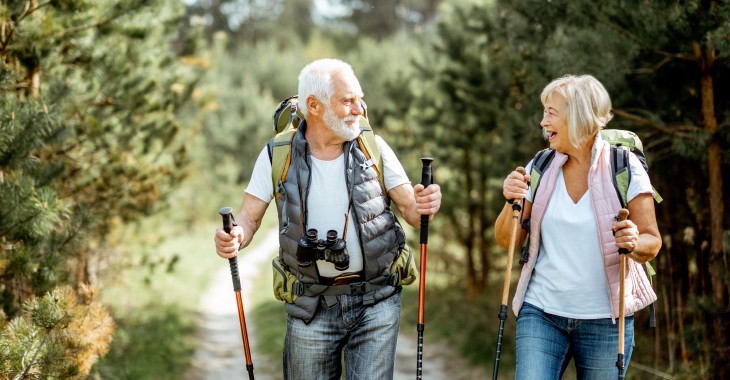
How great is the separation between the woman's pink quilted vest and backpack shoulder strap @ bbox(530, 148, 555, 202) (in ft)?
0.09

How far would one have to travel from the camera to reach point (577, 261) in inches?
139

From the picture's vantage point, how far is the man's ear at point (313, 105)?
12.4ft

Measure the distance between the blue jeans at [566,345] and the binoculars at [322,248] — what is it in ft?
2.87

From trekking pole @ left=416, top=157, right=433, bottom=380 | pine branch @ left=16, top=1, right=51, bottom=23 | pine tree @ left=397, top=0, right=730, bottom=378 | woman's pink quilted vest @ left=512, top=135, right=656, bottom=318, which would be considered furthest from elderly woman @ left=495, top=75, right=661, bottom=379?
pine branch @ left=16, top=1, right=51, bottom=23

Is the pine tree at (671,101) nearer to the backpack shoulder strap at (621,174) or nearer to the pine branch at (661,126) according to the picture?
the pine branch at (661,126)

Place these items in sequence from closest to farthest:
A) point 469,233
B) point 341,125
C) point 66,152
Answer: point 341,125
point 66,152
point 469,233

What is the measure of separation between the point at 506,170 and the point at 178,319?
5478 mm

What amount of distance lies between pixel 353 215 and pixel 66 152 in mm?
3015

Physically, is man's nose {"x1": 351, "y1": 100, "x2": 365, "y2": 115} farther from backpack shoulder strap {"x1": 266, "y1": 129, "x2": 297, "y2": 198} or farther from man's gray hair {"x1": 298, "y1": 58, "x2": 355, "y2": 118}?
backpack shoulder strap {"x1": 266, "y1": 129, "x2": 297, "y2": 198}

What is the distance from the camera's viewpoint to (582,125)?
3.54 meters

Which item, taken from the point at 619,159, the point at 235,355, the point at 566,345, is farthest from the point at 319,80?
the point at 235,355

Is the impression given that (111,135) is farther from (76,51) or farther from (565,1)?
(565,1)

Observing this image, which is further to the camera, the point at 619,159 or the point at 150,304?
the point at 150,304

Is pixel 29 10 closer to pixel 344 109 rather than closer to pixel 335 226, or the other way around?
pixel 344 109
